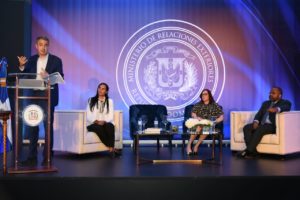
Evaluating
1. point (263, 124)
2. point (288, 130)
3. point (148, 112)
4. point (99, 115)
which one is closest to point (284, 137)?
point (288, 130)

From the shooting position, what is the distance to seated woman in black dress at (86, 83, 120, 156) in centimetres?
535

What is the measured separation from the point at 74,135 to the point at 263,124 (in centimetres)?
253

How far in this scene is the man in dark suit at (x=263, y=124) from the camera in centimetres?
519

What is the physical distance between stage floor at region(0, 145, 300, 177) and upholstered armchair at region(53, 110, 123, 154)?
133 mm

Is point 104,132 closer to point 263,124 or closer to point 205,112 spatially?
point 205,112

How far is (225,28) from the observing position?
708cm

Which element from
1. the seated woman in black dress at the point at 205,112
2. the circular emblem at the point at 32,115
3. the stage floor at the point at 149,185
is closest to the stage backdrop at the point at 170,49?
the seated woman in black dress at the point at 205,112

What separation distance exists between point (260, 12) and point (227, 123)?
2079 mm

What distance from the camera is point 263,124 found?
529cm

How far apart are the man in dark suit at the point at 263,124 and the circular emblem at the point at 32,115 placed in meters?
2.70

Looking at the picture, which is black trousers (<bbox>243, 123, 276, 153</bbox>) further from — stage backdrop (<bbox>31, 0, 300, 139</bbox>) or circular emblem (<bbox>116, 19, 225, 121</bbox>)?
circular emblem (<bbox>116, 19, 225, 121</bbox>)

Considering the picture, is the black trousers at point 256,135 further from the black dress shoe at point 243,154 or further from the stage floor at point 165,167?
the stage floor at point 165,167

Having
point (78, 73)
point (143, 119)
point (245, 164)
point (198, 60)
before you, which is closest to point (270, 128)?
point (245, 164)

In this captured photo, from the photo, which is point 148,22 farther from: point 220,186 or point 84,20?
point 220,186
